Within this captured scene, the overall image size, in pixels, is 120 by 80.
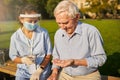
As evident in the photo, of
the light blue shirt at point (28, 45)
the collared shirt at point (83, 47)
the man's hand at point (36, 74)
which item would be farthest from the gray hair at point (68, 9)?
the man's hand at point (36, 74)

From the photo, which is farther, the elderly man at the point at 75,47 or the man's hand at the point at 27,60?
the man's hand at the point at 27,60

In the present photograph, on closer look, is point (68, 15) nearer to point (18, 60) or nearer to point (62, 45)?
point (62, 45)

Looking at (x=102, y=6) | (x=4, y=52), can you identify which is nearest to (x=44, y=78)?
(x=4, y=52)

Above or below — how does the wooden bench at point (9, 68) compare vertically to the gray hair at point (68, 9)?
below

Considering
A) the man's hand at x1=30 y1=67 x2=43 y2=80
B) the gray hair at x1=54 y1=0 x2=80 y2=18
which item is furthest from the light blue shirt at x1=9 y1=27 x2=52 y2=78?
the gray hair at x1=54 y1=0 x2=80 y2=18

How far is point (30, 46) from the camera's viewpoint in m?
4.59

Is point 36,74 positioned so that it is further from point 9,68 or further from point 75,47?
point 9,68

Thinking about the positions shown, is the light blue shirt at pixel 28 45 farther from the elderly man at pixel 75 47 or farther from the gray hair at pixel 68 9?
the gray hair at pixel 68 9

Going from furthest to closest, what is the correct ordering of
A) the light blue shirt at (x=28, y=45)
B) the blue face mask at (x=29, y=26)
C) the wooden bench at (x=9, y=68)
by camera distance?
the wooden bench at (x=9, y=68) → the light blue shirt at (x=28, y=45) → the blue face mask at (x=29, y=26)

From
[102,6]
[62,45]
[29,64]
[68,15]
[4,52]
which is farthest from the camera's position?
[102,6]

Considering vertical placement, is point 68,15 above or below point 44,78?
above

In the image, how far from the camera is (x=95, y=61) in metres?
3.85

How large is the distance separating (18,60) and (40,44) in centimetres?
37

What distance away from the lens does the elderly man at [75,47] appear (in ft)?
12.5
